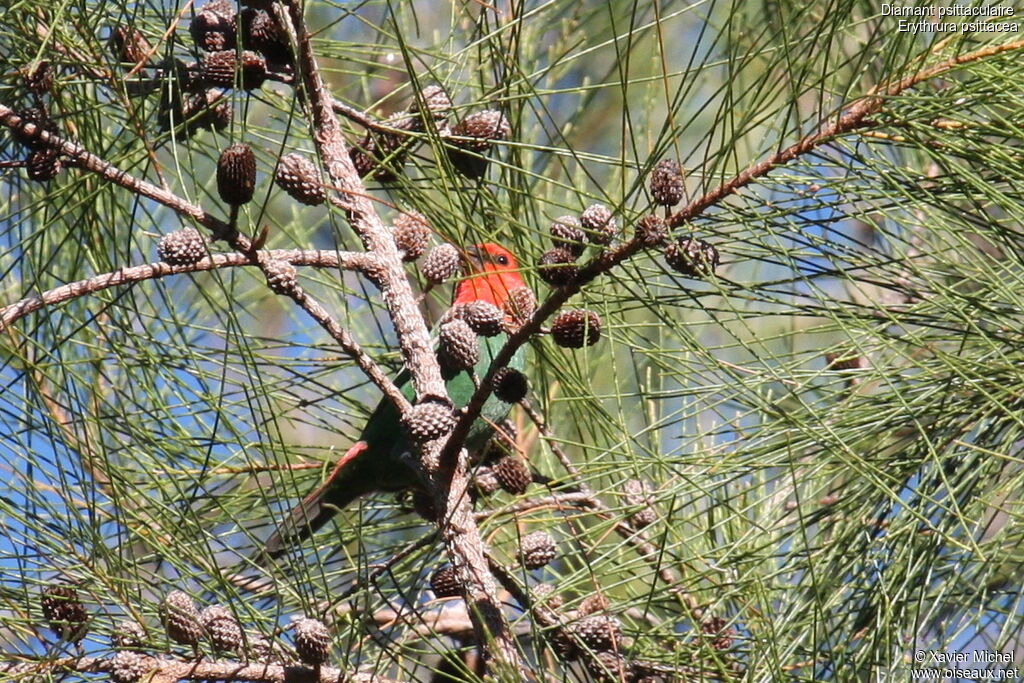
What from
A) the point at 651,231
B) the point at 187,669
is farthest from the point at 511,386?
the point at 187,669

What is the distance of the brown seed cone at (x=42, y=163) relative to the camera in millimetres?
1512

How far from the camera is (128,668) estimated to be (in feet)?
4.32

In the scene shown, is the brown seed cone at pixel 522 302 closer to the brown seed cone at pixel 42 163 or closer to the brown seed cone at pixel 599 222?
the brown seed cone at pixel 599 222

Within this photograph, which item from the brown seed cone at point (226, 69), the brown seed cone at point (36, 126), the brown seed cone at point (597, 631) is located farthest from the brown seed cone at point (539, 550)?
the brown seed cone at point (36, 126)

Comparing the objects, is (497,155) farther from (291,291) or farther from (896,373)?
(896,373)

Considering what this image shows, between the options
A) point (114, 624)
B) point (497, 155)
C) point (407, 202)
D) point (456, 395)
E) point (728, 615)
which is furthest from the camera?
point (456, 395)

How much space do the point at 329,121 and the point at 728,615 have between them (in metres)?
1.13

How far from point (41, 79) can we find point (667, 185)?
994 mm

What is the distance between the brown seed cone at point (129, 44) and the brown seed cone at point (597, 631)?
1.06 meters

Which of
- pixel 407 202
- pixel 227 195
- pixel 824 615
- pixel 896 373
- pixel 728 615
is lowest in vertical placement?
pixel 728 615

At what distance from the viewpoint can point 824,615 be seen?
1.37 meters

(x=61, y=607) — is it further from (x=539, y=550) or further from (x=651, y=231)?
(x=651, y=231)

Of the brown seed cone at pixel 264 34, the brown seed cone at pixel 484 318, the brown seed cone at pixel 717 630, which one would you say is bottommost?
the brown seed cone at pixel 717 630

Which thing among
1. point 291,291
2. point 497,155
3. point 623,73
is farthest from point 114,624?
point 623,73
